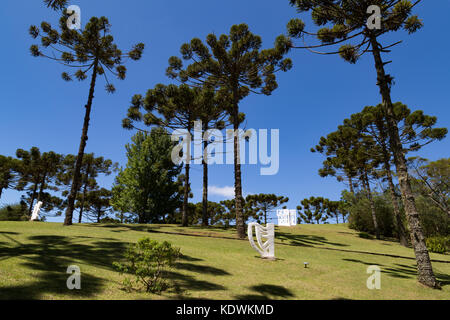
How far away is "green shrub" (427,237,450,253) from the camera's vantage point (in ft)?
56.8

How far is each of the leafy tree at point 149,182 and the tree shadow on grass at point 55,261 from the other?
646 inches

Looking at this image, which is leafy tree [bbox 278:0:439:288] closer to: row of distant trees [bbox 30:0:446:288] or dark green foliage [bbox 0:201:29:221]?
row of distant trees [bbox 30:0:446:288]

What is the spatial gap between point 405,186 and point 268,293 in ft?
20.7

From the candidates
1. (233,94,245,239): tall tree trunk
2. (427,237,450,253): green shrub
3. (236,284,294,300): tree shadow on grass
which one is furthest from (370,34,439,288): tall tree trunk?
(427,237,450,253): green shrub

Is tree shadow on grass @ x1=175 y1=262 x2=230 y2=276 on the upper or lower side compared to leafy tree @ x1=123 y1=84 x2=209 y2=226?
lower

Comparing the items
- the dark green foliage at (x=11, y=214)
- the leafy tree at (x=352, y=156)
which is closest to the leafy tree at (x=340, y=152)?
the leafy tree at (x=352, y=156)

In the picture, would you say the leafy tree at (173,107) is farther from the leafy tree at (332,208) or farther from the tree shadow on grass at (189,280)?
the leafy tree at (332,208)

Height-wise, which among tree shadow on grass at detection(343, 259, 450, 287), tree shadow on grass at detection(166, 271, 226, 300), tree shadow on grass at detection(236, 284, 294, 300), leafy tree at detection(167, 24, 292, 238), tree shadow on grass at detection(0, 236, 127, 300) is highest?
leafy tree at detection(167, 24, 292, 238)

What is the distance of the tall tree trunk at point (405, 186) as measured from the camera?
7547 millimetres

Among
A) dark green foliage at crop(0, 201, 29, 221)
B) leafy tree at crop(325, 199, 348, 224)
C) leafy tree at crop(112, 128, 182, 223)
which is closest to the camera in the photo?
dark green foliage at crop(0, 201, 29, 221)

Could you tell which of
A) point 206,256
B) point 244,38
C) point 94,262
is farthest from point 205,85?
point 94,262

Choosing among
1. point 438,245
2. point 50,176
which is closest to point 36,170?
point 50,176

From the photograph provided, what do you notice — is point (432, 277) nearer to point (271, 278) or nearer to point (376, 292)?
point (376, 292)

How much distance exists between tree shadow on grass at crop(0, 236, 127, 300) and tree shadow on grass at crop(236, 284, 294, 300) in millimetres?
2982
